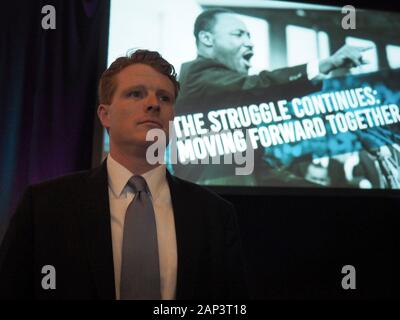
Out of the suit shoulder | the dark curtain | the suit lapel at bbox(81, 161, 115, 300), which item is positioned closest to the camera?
the suit lapel at bbox(81, 161, 115, 300)

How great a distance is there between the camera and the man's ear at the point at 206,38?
2498mm

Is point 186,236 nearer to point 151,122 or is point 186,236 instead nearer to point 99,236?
point 99,236

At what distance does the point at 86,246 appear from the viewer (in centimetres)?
107

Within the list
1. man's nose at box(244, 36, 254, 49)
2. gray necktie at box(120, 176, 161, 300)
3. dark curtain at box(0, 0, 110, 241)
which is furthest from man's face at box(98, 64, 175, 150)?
man's nose at box(244, 36, 254, 49)

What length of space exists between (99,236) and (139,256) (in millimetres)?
122

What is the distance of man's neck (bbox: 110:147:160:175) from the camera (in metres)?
1.29

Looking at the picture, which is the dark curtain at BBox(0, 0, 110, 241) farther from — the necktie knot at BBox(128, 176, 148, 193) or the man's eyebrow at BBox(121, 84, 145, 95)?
the necktie knot at BBox(128, 176, 148, 193)

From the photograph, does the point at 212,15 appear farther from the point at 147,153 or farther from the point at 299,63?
the point at 147,153

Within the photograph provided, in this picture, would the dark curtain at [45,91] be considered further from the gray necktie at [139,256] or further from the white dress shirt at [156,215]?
the gray necktie at [139,256]

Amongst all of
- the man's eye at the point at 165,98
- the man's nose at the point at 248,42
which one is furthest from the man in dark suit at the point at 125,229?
the man's nose at the point at 248,42

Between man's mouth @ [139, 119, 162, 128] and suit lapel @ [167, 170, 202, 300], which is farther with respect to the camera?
man's mouth @ [139, 119, 162, 128]

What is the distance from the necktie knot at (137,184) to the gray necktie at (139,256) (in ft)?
0.15

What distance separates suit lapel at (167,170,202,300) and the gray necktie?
0.06 m

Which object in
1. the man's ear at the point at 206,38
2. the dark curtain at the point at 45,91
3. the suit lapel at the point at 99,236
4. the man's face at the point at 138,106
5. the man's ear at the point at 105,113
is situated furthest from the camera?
the man's ear at the point at 206,38
